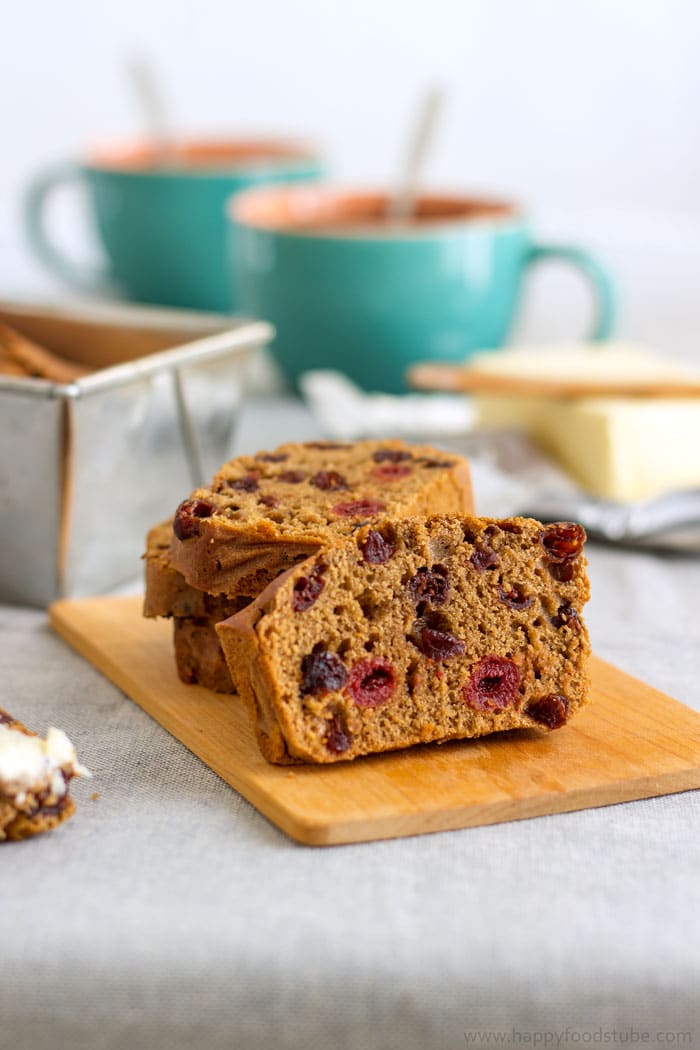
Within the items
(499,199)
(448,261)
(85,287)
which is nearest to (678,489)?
(448,261)

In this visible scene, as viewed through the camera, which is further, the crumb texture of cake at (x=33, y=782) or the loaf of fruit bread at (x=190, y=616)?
the loaf of fruit bread at (x=190, y=616)

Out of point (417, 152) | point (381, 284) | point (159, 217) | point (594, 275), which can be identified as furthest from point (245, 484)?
point (159, 217)

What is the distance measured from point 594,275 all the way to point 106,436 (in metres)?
1.45

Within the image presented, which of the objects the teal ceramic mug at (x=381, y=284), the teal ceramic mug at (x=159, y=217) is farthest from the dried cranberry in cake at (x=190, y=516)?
the teal ceramic mug at (x=159, y=217)

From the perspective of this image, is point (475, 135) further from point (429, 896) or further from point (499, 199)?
point (429, 896)

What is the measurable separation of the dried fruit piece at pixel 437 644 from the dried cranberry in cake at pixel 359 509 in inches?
7.2

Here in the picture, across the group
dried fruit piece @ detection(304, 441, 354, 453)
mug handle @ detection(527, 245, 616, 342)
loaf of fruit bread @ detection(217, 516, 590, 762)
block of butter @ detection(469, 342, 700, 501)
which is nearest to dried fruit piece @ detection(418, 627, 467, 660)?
loaf of fruit bread @ detection(217, 516, 590, 762)

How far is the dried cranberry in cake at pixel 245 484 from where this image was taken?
175 cm

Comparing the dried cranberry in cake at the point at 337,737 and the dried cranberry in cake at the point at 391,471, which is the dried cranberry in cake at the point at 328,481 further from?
the dried cranberry in cake at the point at 337,737

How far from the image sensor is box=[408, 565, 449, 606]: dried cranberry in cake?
154 centimetres

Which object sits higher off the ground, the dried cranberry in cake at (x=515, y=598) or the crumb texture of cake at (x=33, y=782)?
the dried cranberry in cake at (x=515, y=598)

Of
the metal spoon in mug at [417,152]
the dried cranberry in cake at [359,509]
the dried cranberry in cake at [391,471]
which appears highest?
the metal spoon in mug at [417,152]

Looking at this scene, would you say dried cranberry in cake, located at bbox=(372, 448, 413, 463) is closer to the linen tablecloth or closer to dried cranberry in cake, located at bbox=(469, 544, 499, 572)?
dried cranberry in cake, located at bbox=(469, 544, 499, 572)

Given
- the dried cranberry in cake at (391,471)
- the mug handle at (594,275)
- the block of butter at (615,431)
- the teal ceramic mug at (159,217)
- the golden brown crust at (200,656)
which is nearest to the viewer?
the golden brown crust at (200,656)
